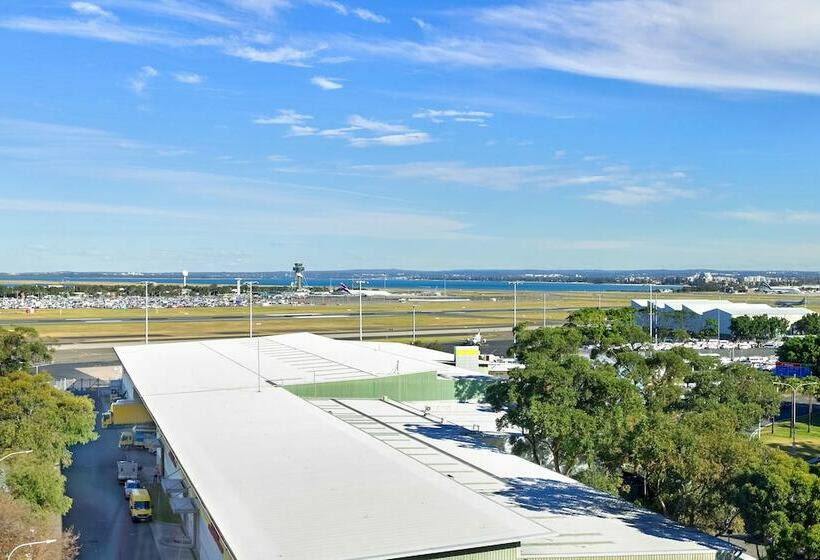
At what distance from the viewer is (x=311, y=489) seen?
2398 cm

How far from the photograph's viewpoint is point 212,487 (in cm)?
2448

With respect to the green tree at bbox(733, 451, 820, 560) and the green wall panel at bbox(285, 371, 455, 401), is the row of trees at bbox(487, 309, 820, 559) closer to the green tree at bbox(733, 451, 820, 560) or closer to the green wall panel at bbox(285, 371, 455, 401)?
the green tree at bbox(733, 451, 820, 560)

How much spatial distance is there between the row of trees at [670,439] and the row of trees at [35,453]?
18.3 metres

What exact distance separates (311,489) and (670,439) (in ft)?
40.7

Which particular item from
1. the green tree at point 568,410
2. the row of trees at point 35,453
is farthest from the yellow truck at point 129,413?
the green tree at point 568,410

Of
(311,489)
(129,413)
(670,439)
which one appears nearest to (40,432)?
(129,413)

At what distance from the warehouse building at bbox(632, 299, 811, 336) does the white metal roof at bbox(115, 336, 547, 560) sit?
9099cm

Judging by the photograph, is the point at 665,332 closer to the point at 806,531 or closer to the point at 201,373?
the point at 201,373

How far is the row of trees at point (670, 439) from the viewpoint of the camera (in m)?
21.8

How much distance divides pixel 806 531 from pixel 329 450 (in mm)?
15908

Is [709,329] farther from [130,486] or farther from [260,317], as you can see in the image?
[130,486]

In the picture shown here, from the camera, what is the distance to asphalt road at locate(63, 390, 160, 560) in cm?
2867

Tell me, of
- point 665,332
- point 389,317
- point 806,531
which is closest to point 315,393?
point 806,531

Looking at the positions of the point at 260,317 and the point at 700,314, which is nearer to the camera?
the point at 700,314
